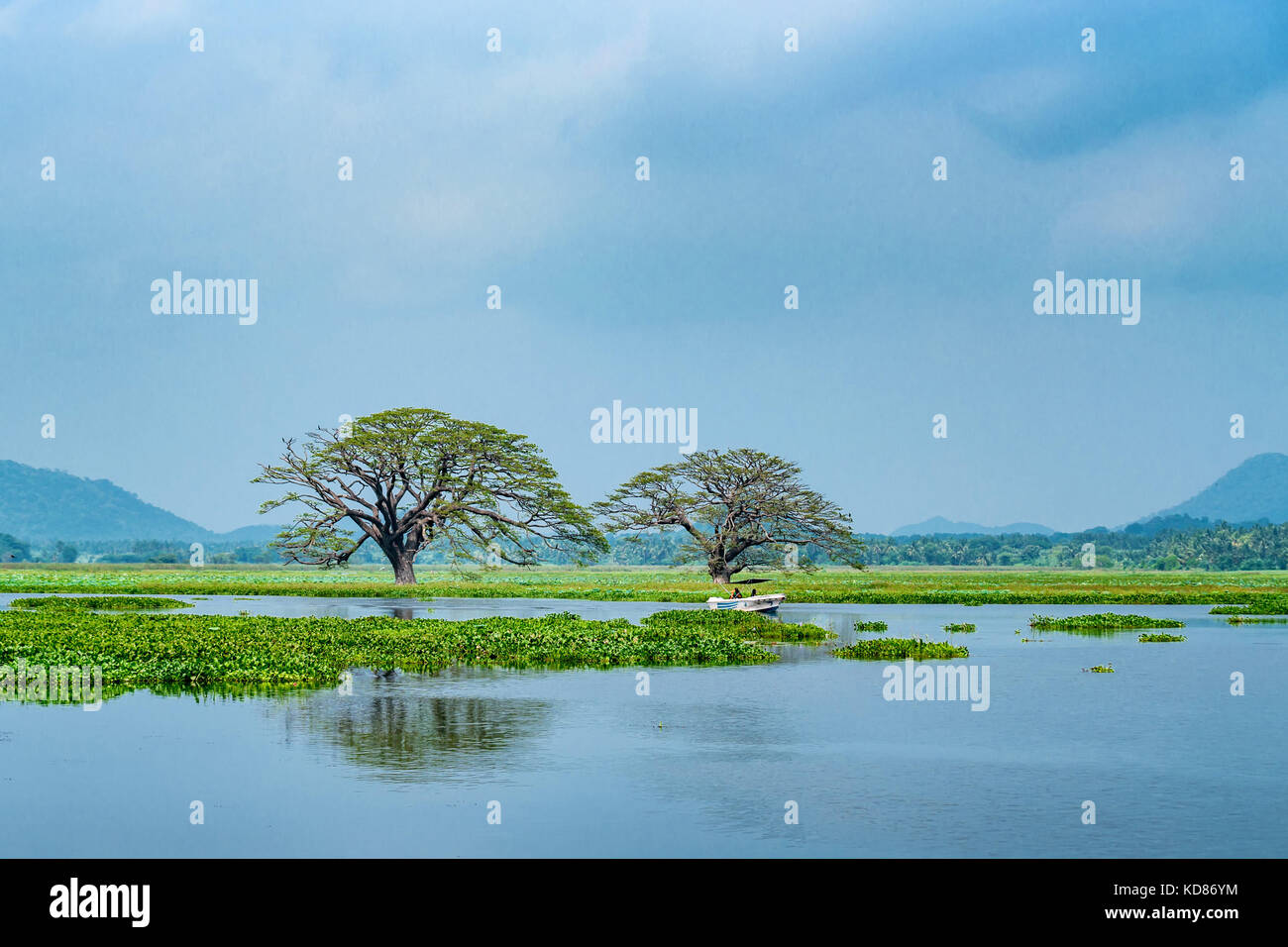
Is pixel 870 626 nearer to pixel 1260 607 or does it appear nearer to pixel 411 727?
pixel 411 727

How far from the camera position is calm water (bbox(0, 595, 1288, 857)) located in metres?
15.1

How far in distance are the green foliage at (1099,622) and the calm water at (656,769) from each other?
16.3 m

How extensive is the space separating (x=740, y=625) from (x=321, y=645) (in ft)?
53.2

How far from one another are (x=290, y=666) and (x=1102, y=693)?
19.8 m

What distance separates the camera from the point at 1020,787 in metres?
18.2

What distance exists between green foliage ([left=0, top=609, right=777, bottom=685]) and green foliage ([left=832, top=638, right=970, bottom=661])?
2.65 metres

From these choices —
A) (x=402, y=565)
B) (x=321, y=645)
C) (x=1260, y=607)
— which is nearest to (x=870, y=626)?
(x=321, y=645)

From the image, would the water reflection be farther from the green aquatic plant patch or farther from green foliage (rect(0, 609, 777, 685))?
the green aquatic plant patch

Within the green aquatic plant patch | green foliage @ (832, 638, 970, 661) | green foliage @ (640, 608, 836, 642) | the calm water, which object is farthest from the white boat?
the calm water

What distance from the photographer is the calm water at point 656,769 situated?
15.1 metres

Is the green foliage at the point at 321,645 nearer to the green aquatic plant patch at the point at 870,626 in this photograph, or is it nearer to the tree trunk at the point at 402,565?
the green aquatic plant patch at the point at 870,626

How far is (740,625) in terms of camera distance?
44156 millimetres

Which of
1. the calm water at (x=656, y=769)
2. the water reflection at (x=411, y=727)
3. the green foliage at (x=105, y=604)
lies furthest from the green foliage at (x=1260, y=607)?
the green foliage at (x=105, y=604)
